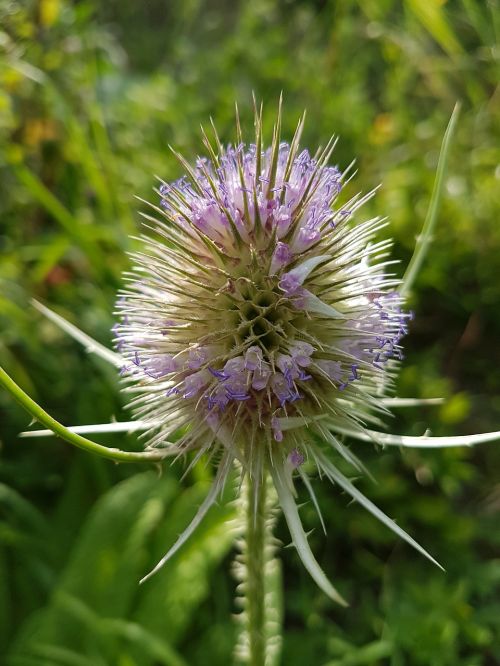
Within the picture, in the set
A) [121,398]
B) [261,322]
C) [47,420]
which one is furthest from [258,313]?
[121,398]

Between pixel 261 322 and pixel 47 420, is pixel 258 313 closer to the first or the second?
pixel 261 322

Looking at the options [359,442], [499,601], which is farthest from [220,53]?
[499,601]

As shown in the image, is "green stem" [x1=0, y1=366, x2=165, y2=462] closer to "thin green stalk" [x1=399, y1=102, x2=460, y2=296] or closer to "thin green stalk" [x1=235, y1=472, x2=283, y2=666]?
"thin green stalk" [x1=235, y1=472, x2=283, y2=666]

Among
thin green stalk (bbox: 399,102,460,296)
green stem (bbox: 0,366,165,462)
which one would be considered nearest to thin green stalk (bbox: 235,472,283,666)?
green stem (bbox: 0,366,165,462)

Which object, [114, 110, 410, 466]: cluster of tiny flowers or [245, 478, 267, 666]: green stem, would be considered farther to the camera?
[245, 478, 267, 666]: green stem

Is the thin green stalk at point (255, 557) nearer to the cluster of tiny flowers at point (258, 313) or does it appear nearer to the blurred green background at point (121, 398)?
the cluster of tiny flowers at point (258, 313)

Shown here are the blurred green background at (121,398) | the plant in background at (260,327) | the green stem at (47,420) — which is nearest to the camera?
the green stem at (47,420)

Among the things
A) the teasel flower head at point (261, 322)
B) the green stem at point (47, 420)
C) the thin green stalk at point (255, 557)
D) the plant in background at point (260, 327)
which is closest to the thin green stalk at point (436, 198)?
the plant in background at point (260, 327)
